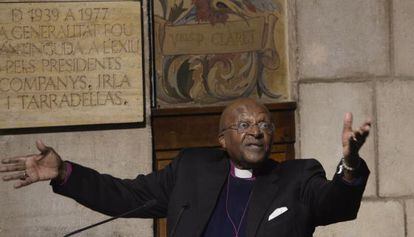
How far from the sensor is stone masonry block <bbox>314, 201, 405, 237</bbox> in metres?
6.88

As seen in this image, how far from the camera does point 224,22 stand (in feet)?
22.8

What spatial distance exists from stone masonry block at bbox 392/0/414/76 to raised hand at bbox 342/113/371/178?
3414 mm

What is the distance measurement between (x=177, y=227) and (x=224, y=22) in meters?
3.15

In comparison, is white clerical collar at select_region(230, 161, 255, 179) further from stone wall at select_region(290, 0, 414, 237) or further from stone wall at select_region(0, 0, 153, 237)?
stone wall at select_region(290, 0, 414, 237)

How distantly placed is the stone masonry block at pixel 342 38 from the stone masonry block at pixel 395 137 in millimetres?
191

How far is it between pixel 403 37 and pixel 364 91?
52 cm

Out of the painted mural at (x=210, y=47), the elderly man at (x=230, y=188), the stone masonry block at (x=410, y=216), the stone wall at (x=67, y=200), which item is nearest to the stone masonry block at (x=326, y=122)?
the stone masonry block at (x=410, y=216)

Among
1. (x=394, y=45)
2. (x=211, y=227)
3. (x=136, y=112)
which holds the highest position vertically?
(x=394, y=45)

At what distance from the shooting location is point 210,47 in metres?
6.95

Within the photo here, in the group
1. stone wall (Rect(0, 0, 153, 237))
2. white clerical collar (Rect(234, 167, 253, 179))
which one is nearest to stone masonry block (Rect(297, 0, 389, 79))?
stone wall (Rect(0, 0, 153, 237))

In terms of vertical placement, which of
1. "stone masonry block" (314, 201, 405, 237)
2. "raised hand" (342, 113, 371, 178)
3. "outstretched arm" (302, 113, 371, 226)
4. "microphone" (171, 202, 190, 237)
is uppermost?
"raised hand" (342, 113, 371, 178)

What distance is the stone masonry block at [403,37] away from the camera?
22.7ft

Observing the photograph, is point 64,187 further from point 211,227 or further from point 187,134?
point 187,134

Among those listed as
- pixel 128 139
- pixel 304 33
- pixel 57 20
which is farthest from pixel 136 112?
pixel 304 33
